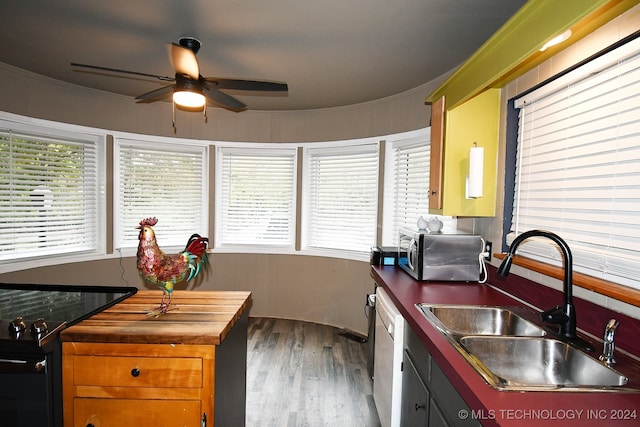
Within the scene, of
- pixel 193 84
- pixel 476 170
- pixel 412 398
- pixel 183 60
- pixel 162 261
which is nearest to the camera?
pixel 162 261

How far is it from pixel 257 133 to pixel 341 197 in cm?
129

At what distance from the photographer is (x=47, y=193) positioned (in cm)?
320

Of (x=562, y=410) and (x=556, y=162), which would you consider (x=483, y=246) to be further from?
(x=562, y=410)

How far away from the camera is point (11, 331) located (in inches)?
46.6

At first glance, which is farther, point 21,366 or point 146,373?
point 146,373

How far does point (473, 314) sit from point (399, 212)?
1.88m

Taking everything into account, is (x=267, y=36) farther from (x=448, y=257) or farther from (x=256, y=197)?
(x=256, y=197)

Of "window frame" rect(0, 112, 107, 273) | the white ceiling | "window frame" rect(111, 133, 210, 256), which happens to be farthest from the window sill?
"window frame" rect(0, 112, 107, 273)

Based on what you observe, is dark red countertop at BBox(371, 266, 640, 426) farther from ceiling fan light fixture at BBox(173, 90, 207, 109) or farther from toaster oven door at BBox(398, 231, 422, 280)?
ceiling fan light fixture at BBox(173, 90, 207, 109)

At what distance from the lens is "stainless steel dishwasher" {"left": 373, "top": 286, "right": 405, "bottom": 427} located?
5.68 ft

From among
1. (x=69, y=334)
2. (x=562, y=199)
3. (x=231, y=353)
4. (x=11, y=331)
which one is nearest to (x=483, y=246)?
(x=562, y=199)

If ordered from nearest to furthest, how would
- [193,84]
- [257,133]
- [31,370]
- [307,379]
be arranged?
[31,370], [193,84], [307,379], [257,133]

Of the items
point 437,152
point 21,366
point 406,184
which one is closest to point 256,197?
point 406,184

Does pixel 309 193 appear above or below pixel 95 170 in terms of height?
below
